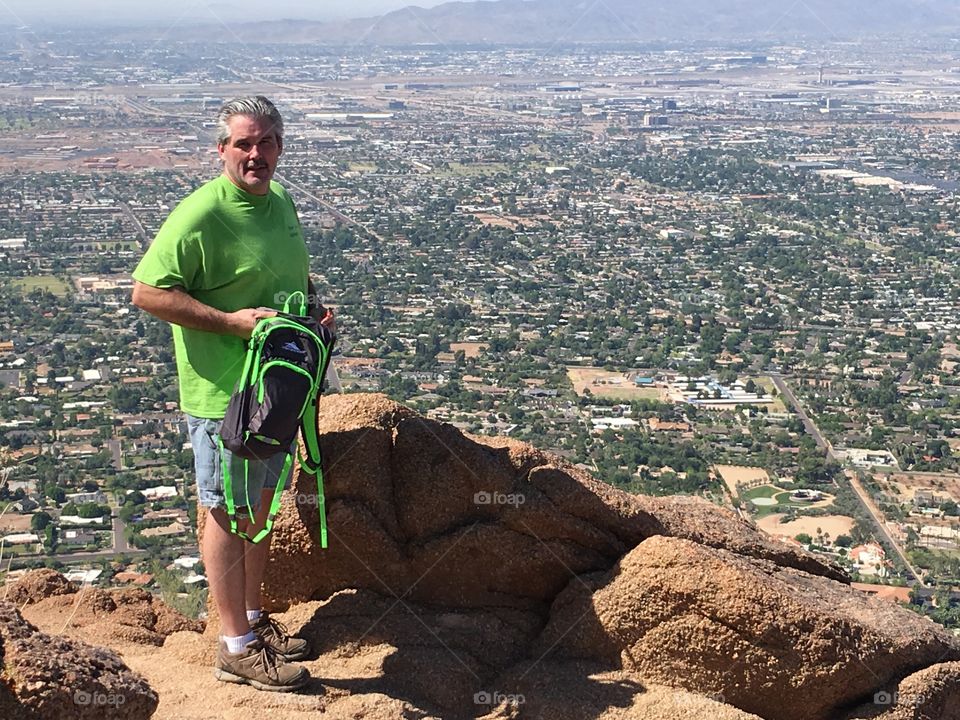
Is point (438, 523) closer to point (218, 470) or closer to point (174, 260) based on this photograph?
point (218, 470)

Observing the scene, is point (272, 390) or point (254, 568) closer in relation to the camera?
point (272, 390)

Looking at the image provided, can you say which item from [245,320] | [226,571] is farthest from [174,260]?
[226,571]

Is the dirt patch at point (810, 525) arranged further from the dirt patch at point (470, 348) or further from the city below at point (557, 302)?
the dirt patch at point (470, 348)

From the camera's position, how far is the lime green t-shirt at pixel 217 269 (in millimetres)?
5363

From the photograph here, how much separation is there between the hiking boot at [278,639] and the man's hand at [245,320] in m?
1.37

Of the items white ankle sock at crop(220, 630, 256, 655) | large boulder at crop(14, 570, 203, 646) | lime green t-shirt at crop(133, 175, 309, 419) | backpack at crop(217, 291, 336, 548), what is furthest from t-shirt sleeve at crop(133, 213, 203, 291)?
large boulder at crop(14, 570, 203, 646)

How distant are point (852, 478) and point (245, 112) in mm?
29757

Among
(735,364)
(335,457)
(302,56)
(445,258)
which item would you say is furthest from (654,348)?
(302,56)

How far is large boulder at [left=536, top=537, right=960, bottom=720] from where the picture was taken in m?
6.15

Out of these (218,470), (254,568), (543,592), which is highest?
(218,470)

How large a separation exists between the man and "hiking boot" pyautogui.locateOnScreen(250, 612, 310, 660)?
0.17 m

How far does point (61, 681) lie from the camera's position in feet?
14.9

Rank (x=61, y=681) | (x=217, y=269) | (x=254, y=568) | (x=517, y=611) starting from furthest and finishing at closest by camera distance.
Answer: (x=517, y=611) < (x=254, y=568) < (x=217, y=269) < (x=61, y=681)

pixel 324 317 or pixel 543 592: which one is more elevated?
pixel 324 317
